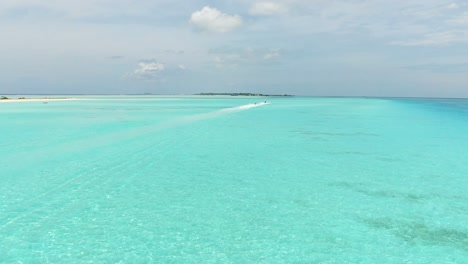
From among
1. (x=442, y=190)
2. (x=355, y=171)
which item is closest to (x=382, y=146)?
(x=355, y=171)

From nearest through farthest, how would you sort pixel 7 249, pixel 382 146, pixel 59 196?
1. pixel 7 249
2. pixel 59 196
3. pixel 382 146

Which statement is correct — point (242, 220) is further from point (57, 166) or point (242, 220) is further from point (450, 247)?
point (57, 166)

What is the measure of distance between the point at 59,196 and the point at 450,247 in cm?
816

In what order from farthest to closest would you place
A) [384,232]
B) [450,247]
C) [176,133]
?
[176,133] → [384,232] → [450,247]

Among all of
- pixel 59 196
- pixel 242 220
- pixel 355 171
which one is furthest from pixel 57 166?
pixel 355 171

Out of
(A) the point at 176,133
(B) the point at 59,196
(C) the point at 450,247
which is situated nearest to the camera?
(C) the point at 450,247

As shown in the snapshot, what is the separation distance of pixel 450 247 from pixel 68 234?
21.6 ft

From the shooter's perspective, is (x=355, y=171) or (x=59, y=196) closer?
(x=59, y=196)

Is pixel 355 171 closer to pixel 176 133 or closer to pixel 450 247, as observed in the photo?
pixel 450 247

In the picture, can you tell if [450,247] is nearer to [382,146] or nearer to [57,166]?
[57,166]

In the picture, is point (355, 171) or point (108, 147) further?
point (108, 147)

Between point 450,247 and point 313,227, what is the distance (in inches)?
90.5

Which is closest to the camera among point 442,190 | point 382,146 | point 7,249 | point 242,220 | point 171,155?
point 7,249

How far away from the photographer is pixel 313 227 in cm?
722
